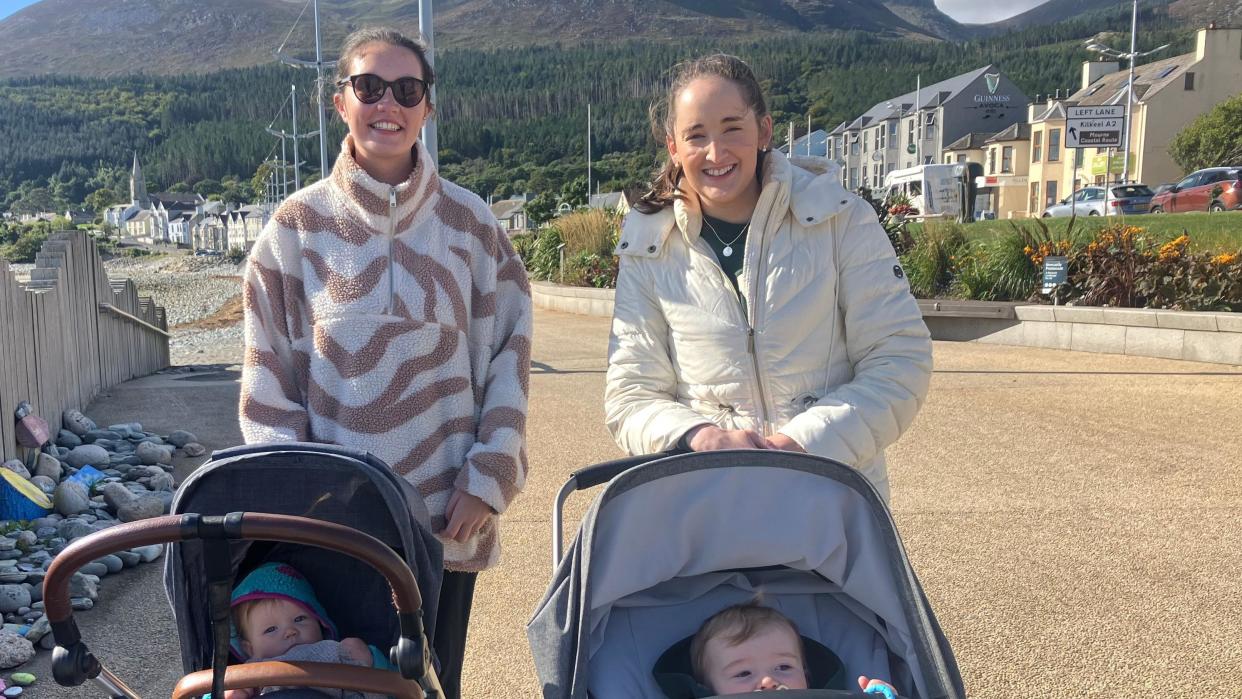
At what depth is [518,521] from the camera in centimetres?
537

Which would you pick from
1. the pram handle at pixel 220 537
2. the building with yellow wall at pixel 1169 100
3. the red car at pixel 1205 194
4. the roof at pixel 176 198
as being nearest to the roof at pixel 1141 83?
the building with yellow wall at pixel 1169 100

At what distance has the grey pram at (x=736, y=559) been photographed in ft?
6.77

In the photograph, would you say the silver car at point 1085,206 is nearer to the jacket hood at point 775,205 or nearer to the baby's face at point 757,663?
the jacket hood at point 775,205

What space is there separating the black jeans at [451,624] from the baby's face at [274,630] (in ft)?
1.61

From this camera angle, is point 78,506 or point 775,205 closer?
point 775,205

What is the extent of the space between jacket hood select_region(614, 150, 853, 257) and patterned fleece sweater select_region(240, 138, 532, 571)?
0.47 meters

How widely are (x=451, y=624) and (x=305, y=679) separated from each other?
777mm

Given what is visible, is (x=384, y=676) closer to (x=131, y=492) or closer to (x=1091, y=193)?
(x=131, y=492)

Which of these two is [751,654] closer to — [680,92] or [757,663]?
[757,663]

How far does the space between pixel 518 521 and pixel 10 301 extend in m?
3.59

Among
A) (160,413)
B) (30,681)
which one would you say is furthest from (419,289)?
(160,413)

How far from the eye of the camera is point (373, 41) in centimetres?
238

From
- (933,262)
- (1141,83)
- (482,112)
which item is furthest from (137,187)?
(933,262)

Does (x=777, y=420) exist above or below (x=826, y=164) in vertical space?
below
